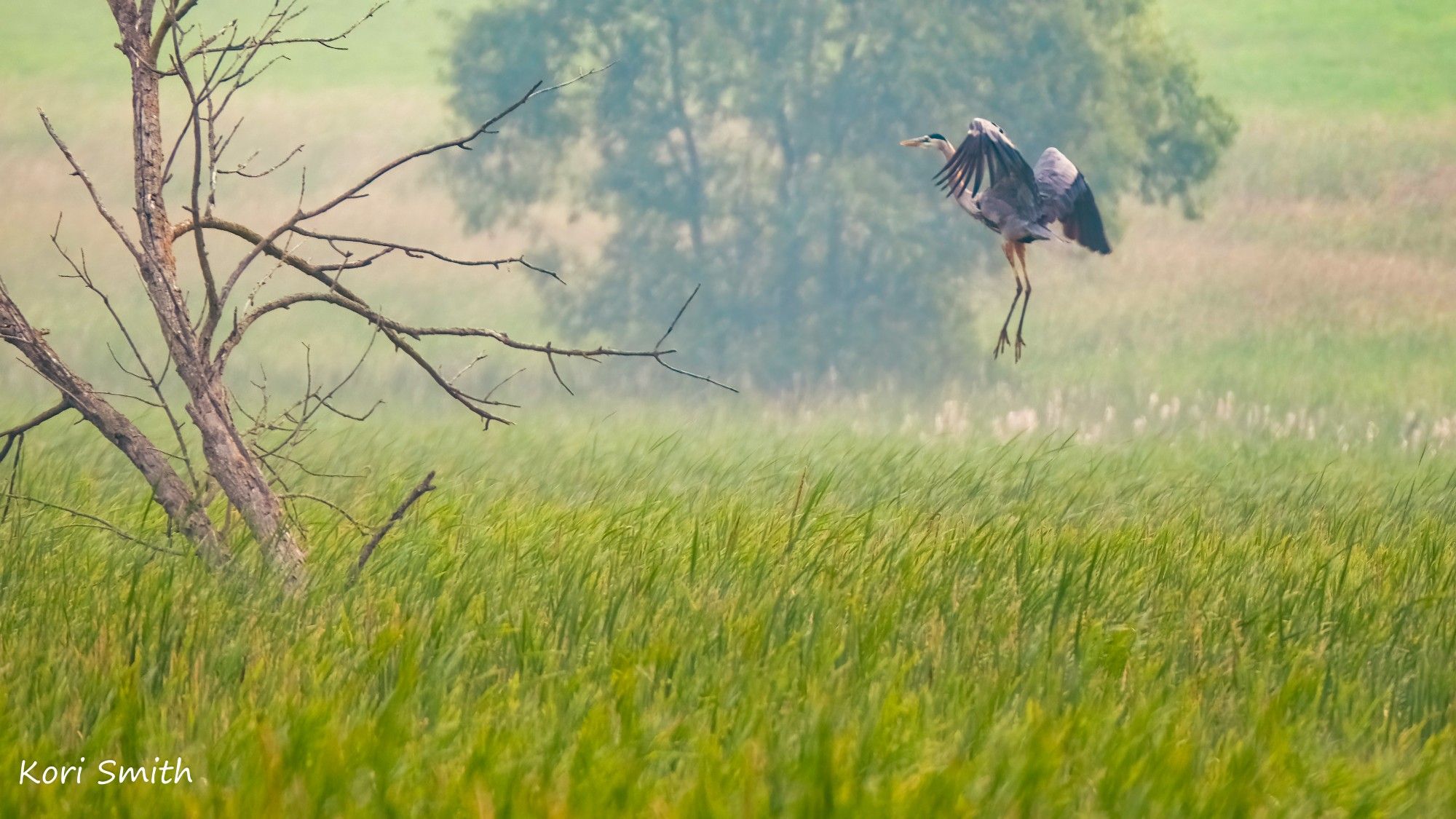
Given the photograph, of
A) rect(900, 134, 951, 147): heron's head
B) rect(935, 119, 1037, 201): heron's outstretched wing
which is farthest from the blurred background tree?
rect(935, 119, 1037, 201): heron's outstretched wing

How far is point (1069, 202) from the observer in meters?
5.33

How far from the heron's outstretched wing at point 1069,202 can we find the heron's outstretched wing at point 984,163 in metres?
0.15

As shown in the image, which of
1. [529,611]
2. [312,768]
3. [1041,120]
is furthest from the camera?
[1041,120]

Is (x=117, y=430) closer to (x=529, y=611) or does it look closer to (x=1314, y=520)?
(x=529, y=611)

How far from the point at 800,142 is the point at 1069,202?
1680 cm

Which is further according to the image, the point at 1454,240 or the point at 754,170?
the point at 1454,240

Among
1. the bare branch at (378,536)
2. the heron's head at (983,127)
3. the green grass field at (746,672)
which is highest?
the heron's head at (983,127)

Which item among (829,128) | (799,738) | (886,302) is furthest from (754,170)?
(799,738)

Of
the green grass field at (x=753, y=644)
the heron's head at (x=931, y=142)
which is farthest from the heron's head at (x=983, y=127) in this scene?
the green grass field at (x=753, y=644)

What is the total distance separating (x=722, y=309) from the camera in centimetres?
2178

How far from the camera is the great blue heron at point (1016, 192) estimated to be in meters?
4.95

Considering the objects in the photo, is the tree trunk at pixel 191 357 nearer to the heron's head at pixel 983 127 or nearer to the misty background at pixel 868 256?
the heron's head at pixel 983 127

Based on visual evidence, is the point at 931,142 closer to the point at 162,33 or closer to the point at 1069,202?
the point at 1069,202

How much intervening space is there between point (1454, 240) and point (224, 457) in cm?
2825
